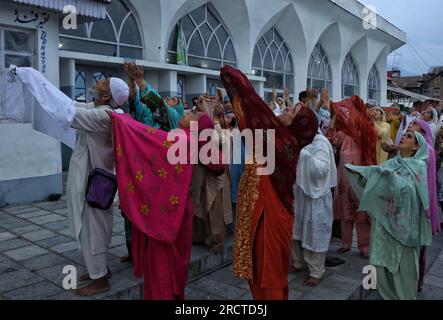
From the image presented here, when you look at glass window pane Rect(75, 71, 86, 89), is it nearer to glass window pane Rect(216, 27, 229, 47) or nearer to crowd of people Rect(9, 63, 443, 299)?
glass window pane Rect(216, 27, 229, 47)

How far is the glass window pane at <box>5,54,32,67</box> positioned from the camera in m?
5.44

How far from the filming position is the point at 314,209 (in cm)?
338

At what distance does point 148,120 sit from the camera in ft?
11.6

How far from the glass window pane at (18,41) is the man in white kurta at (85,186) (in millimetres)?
3436

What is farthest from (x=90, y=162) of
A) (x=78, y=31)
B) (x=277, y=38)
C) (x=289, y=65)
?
(x=289, y=65)

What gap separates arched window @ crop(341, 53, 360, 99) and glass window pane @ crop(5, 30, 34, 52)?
15.6 meters

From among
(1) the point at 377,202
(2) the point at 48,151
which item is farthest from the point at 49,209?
(1) the point at 377,202

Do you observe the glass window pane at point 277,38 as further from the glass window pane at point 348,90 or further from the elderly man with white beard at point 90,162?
the elderly man with white beard at point 90,162

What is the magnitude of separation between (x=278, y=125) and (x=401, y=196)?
126 centimetres

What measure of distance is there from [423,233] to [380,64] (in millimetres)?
21389

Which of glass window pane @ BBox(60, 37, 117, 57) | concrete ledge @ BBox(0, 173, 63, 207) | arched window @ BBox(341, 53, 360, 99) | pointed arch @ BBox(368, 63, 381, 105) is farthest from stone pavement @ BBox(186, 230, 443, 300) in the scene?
pointed arch @ BBox(368, 63, 381, 105)

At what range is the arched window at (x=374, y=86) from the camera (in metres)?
21.5
